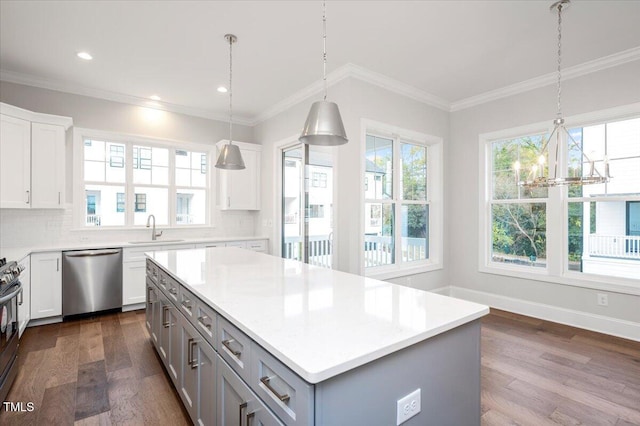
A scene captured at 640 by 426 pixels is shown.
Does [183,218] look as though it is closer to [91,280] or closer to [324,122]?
[91,280]

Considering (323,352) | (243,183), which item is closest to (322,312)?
(323,352)

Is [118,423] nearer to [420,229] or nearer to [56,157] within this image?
[56,157]

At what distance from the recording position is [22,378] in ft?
8.13

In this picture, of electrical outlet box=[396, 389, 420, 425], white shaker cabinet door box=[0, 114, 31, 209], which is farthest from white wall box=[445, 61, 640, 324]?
white shaker cabinet door box=[0, 114, 31, 209]

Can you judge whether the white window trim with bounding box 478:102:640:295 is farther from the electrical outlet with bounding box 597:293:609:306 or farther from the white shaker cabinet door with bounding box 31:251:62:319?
the white shaker cabinet door with bounding box 31:251:62:319

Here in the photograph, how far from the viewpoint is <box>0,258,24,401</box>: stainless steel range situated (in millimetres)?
2059

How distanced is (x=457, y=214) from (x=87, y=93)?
5.41m

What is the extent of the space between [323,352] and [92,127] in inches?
191

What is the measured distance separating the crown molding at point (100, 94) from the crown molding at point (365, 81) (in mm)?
983

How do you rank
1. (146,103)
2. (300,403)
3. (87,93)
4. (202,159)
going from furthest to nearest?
(202,159)
(146,103)
(87,93)
(300,403)

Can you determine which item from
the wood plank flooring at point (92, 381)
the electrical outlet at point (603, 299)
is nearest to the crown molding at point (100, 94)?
the wood plank flooring at point (92, 381)

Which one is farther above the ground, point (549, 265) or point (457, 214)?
point (457, 214)

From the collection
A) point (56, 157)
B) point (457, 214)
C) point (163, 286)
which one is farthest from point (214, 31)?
point (457, 214)

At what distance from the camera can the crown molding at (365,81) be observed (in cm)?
366
